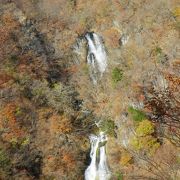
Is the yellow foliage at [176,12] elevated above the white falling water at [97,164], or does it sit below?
above

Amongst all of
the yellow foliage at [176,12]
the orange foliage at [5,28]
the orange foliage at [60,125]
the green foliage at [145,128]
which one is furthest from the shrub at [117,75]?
the orange foliage at [5,28]

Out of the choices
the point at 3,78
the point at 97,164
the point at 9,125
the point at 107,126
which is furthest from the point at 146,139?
the point at 3,78

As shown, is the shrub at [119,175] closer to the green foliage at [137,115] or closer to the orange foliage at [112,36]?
the green foliage at [137,115]

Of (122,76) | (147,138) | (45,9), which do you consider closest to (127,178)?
(147,138)

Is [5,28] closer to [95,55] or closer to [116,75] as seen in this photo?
[95,55]

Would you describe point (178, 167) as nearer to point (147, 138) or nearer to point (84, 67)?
point (147, 138)

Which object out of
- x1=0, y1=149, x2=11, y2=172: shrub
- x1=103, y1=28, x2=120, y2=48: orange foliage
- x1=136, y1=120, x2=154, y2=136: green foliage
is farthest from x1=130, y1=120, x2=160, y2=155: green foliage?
x1=103, y1=28, x2=120, y2=48: orange foliage
